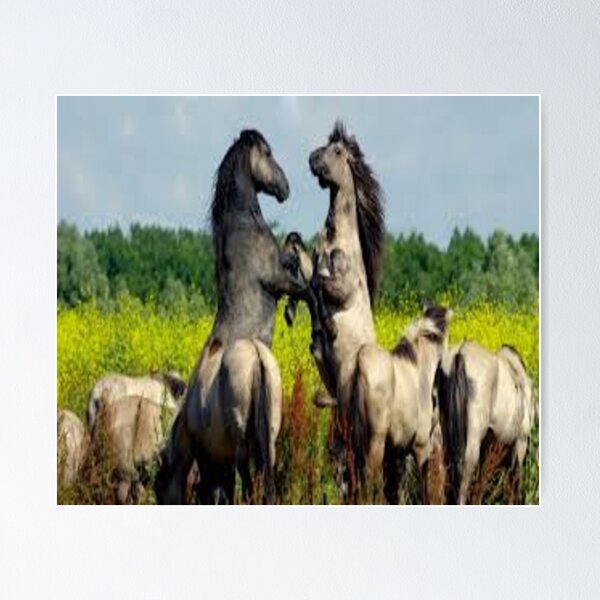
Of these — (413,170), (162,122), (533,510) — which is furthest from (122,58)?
(533,510)

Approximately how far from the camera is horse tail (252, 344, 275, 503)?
26.8 ft

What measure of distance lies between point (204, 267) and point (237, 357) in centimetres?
26

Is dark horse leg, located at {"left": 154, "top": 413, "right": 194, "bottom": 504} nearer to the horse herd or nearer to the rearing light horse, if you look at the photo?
the horse herd

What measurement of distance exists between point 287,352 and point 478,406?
548 mm

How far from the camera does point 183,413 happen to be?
8.20 meters

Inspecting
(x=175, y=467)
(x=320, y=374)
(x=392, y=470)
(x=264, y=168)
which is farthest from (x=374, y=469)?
(x=264, y=168)

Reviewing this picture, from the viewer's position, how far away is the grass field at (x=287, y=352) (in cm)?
816

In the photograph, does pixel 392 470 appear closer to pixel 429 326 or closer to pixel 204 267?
pixel 429 326

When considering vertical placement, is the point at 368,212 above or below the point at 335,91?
below

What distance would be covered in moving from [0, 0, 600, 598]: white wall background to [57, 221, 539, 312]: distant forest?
64 mm

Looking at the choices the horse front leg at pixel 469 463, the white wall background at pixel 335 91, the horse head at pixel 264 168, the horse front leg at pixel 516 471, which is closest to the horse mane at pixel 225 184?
the horse head at pixel 264 168

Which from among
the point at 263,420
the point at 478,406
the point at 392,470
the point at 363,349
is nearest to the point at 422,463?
the point at 392,470

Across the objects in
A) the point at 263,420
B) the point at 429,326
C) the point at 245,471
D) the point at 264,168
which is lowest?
the point at 245,471

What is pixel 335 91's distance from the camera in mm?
8156
